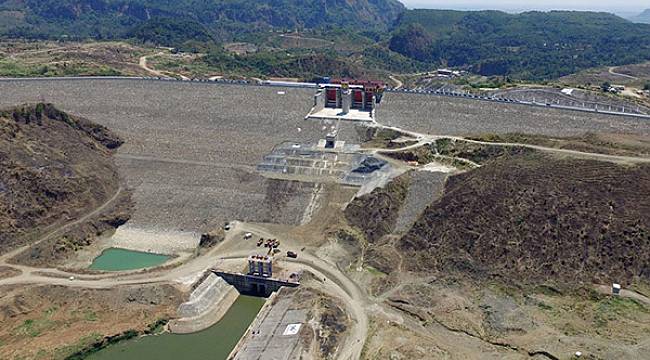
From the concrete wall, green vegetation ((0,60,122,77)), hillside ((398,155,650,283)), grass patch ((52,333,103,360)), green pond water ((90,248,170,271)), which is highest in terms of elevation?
green vegetation ((0,60,122,77))

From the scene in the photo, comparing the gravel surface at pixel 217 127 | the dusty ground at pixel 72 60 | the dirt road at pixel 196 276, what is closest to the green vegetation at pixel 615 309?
the dirt road at pixel 196 276

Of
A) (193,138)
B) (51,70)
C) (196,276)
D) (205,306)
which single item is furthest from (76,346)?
(51,70)

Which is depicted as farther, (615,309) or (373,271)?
(373,271)

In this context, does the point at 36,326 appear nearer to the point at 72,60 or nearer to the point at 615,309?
the point at 615,309

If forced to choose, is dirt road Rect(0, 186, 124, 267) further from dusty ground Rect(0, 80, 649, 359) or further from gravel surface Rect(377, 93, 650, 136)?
gravel surface Rect(377, 93, 650, 136)

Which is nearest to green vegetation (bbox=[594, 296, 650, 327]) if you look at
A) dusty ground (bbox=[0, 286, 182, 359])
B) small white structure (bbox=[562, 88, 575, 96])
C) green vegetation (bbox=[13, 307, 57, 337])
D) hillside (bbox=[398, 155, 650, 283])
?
hillside (bbox=[398, 155, 650, 283])

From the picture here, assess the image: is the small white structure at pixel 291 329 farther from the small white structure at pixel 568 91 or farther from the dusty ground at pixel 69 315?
the small white structure at pixel 568 91
